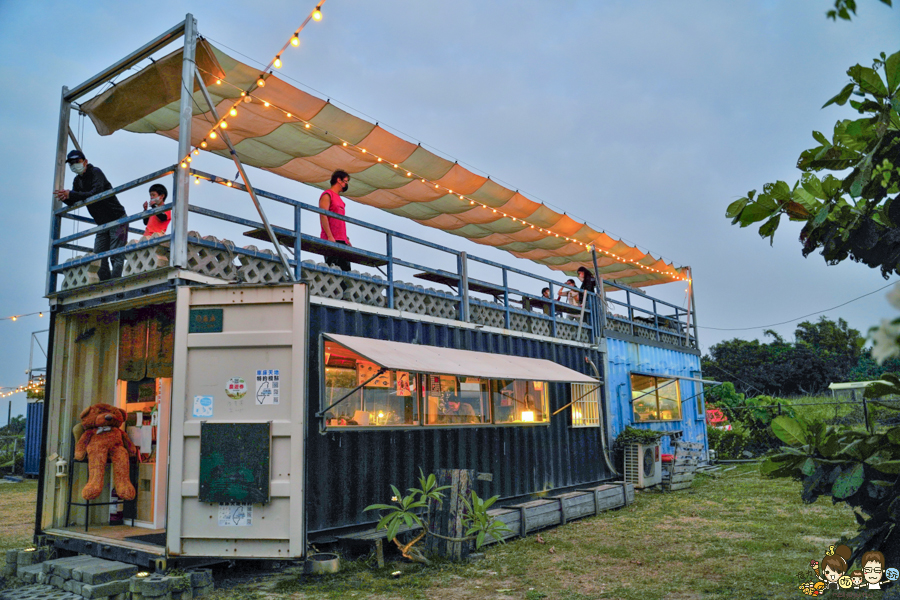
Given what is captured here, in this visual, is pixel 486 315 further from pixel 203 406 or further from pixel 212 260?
pixel 203 406

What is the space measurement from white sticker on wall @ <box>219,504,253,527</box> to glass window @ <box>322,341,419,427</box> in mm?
1363

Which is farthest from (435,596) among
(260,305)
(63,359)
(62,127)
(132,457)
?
(62,127)

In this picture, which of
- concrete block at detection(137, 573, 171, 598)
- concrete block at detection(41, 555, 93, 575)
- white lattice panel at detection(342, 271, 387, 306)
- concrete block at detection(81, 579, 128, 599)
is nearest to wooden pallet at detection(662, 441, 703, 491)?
white lattice panel at detection(342, 271, 387, 306)

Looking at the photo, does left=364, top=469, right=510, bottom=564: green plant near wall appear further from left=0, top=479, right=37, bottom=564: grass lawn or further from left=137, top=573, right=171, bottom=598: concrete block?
left=0, top=479, right=37, bottom=564: grass lawn

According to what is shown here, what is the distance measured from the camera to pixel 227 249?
7156 millimetres

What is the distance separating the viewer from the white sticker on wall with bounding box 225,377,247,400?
658cm

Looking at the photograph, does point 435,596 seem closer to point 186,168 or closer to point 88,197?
point 186,168

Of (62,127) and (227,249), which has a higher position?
(62,127)

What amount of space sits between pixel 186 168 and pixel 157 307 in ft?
7.82

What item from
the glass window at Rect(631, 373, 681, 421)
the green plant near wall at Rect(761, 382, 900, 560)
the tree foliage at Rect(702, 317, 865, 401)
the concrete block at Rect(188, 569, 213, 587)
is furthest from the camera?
the tree foliage at Rect(702, 317, 865, 401)

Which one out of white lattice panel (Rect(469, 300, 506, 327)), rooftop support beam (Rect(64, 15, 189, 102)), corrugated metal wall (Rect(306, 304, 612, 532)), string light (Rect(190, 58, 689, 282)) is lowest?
corrugated metal wall (Rect(306, 304, 612, 532))

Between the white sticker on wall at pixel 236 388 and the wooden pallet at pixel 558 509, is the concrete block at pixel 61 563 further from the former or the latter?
the wooden pallet at pixel 558 509

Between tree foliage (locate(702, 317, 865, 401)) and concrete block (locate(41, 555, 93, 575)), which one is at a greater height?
tree foliage (locate(702, 317, 865, 401))

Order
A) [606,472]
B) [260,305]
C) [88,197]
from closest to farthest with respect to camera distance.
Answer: [260,305], [88,197], [606,472]
